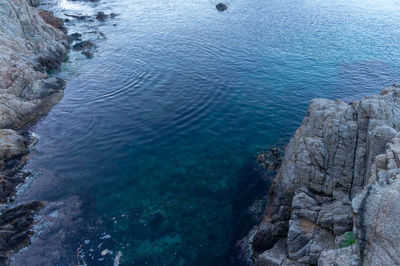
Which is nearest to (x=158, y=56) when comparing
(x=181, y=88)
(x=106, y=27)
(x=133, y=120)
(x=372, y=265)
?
(x=181, y=88)

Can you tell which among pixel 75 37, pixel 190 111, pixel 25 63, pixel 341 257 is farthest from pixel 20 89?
pixel 341 257

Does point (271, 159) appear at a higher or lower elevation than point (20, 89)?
lower

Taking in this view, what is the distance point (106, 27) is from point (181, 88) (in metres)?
50.8

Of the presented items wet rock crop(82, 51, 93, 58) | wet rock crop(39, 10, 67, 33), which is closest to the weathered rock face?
wet rock crop(82, 51, 93, 58)

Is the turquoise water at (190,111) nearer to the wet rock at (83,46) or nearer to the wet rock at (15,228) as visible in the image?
the wet rock at (15,228)

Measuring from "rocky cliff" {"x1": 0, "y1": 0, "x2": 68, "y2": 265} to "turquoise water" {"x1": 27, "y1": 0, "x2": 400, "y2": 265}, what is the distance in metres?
2.48

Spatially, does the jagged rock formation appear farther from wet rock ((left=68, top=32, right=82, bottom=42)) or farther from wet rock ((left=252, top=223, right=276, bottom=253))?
wet rock ((left=68, top=32, right=82, bottom=42))

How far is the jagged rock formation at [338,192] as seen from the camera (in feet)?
50.1

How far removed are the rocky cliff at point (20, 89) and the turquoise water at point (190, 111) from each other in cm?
248

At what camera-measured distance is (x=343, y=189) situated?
23.1m

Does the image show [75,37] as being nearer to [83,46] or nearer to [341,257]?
[83,46]

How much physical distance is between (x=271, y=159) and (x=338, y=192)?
14296 millimetres

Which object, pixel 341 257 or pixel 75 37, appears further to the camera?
pixel 75 37

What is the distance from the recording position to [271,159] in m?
37.3
